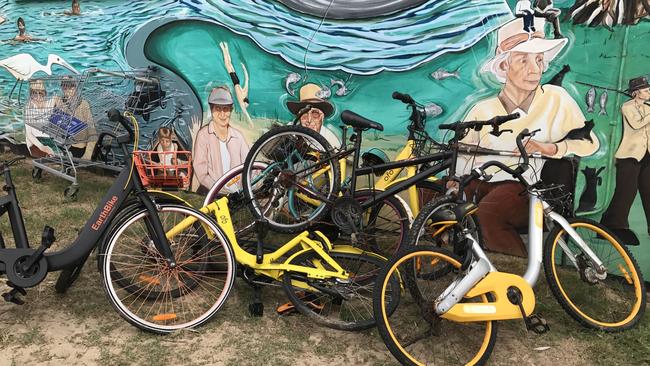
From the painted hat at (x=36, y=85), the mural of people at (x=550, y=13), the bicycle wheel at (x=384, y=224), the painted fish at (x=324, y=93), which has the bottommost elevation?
the bicycle wheel at (x=384, y=224)

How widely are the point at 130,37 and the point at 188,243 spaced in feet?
11.3

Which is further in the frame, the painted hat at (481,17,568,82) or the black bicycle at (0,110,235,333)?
the painted hat at (481,17,568,82)

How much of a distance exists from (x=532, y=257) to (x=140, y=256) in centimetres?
274

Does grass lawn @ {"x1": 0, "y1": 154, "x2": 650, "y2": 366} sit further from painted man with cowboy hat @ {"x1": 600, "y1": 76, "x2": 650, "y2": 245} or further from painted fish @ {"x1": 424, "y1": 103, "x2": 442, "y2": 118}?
painted fish @ {"x1": 424, "y1": 103, "x2": 442, "y2": 118}

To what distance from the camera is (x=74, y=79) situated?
557 cm

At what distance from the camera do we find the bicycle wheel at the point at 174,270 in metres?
3.23

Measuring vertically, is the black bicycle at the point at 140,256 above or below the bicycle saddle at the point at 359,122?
below

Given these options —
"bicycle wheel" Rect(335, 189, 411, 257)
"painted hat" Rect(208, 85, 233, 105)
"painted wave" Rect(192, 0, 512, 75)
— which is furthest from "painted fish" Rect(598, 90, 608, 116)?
"painted hat" Rect(208, 85, 233, 105)

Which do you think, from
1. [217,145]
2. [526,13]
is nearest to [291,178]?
[217,145]

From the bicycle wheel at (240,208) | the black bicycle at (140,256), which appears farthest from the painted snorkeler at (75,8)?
the black bicycle at (140,256)

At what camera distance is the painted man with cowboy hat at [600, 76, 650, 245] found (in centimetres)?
367

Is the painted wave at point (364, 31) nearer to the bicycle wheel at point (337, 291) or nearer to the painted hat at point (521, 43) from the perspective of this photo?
the painted hat at point (521, 43)

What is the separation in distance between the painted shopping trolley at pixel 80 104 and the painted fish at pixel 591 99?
4.45 m

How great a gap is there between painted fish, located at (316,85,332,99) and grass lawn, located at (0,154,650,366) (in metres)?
2.17
